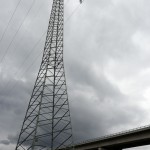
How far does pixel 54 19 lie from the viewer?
176 ft

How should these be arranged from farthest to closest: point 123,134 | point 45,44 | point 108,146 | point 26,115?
point 108,146, point 123,134, point 45,44, point 26,115

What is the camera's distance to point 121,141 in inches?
2351

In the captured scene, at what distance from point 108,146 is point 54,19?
3442 centimetres

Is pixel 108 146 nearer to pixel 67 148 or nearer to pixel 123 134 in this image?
pixel 123 134

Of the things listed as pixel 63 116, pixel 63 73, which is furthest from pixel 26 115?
pixel 63 73

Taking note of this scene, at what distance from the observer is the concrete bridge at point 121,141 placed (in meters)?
54.0

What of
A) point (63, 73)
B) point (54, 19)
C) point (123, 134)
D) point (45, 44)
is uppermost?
point (54, 19)

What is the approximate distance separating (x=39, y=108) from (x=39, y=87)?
4.90 meters

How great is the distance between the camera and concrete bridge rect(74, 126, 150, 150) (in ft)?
177

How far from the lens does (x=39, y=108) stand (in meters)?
39.1

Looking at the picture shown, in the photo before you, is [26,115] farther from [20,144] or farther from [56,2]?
[56,2]

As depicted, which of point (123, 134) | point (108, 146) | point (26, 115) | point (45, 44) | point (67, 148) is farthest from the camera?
point (108, 146)

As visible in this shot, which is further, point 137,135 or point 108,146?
point 108,146

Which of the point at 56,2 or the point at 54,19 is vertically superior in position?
the point at 56,2
